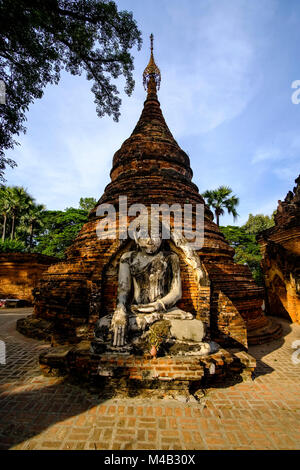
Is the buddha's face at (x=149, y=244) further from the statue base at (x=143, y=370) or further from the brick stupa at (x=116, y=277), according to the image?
the statue base at (x=143, y=370)

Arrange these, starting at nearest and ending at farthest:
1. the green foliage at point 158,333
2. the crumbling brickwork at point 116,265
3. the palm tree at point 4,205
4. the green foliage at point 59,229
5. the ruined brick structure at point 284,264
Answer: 1. the green foliage at point 158,333
2. the crumbling brickwork at point 116,265
3. the ruined brick structure at point 284,264
4. the green foliage at point 59,229
5. the palm tree at point 4,205

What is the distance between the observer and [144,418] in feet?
8.64

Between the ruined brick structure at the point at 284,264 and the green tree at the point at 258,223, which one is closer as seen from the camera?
the ruined brick structure at the point at 284,264

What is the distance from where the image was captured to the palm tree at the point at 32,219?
27275mm

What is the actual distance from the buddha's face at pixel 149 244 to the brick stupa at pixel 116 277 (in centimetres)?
52

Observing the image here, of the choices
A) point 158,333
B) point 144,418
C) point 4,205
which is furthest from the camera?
point 4,205

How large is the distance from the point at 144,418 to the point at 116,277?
8.13 feet

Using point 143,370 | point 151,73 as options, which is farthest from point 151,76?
point 143,370

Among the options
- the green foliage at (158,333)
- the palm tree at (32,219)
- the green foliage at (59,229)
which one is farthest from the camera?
the palm tree at (32,219)

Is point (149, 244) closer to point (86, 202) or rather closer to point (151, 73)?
point (151, 73)

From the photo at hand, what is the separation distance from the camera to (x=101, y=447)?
2.19 meters

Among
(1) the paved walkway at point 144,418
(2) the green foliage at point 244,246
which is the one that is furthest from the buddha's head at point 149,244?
(2) the green foliage at point 244,246
